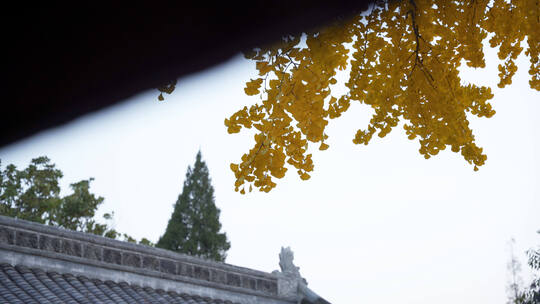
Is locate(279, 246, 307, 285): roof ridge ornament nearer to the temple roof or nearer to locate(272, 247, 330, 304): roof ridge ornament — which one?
locate(272, 247, 330, 304): roof ridge ornament

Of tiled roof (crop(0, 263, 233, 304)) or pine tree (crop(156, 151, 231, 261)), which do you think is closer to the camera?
tiled roof (crop(0, 263, 233, 304))

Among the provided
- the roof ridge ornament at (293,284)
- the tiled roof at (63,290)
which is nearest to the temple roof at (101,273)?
the tiled roof at (63,290)

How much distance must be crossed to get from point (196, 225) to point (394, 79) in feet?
62.1

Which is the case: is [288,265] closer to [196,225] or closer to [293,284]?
[293,284]

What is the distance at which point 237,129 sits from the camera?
2.54 meters

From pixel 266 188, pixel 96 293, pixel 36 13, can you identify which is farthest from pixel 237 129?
pixel 96 293

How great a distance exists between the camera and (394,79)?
286 centimetres

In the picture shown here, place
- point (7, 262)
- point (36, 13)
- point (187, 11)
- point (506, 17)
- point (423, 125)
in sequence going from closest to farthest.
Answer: point (36, 13)
point (187, 11)
point (506, 17)
point (423, 125)
point (7, 262)

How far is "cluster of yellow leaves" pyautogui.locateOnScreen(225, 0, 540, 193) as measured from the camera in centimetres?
246

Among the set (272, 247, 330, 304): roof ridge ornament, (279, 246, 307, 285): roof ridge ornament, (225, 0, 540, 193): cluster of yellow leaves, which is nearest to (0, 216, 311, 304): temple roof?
(272, 247, 330, 304): roof ridge ornament

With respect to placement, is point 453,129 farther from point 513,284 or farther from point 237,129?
point 513,284

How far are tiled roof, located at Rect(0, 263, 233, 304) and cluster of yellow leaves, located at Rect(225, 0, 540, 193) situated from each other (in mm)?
4477

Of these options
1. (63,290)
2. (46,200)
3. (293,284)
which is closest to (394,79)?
(63,290)

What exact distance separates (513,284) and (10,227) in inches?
701
